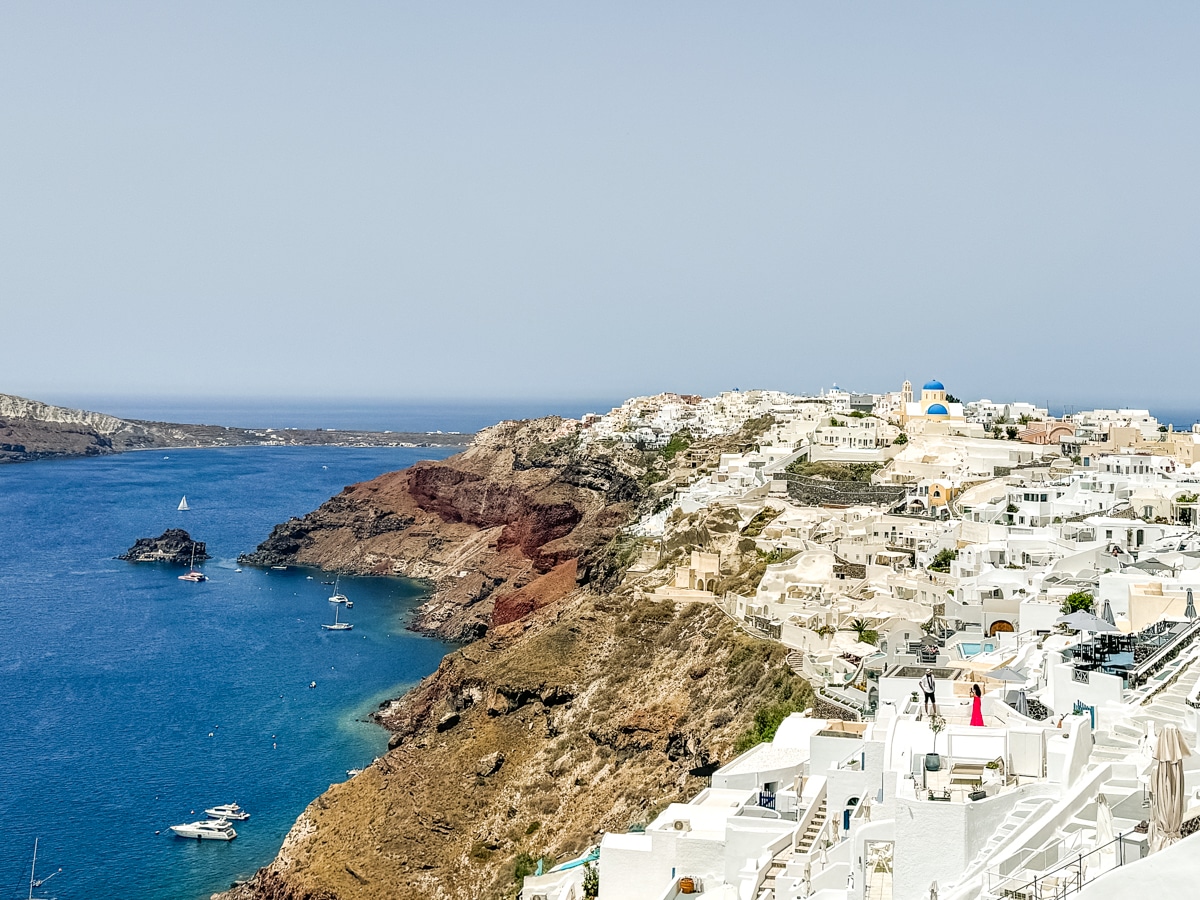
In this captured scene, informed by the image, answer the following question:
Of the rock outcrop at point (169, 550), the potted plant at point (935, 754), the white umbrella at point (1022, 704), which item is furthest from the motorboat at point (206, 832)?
the rock outcrop at point (169, 550)

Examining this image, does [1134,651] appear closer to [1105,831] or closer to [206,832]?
[1105,831]

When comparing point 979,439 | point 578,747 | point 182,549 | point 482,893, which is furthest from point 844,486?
point 182,549

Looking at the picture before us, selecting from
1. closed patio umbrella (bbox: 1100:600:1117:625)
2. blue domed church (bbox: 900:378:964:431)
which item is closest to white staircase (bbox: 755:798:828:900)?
closed patio umbrella (bbox: 1100:600:1117:625)

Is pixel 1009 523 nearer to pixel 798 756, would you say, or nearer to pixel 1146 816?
pixel 798 756

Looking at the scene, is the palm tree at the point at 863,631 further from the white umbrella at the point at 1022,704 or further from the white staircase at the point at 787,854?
the white staircase at the point at 787,854

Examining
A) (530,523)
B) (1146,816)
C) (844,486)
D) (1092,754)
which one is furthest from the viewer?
(530,523)

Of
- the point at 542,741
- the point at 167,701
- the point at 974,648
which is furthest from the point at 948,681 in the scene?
the point at 167,701
